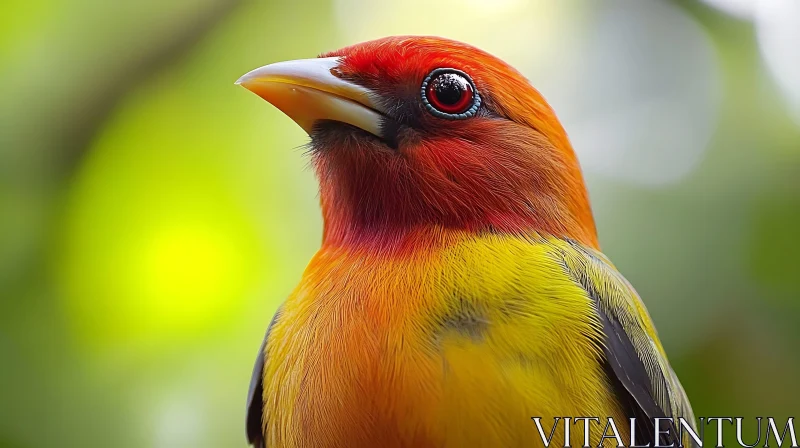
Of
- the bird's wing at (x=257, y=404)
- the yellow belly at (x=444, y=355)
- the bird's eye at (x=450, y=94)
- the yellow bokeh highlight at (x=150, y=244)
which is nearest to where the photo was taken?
the yellow belly at (x=444, y=355)

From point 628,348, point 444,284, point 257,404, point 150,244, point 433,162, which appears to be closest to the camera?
point 444,284

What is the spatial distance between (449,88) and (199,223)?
5.68ft

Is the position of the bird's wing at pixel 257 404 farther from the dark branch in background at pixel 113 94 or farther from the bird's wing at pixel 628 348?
the dark branch in background at pixel 113 94

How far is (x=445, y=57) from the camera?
2.45 meters

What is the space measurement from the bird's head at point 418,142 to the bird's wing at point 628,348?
0.17 m

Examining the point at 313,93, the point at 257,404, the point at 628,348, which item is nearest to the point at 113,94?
the point at 313,93

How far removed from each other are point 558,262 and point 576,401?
1.37ft

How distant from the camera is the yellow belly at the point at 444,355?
6.23 ft

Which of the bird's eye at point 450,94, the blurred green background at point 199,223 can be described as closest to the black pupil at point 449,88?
the bird's eye at point 450,94

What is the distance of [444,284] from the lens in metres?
2.08

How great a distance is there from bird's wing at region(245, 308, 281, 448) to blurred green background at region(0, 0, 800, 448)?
1013 mm

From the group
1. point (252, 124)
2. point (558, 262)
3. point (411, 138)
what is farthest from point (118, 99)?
point (558, 262)

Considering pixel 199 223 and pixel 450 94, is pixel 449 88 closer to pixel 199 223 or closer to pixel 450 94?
pixel 450 94

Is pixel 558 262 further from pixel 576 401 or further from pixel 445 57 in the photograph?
pixel 445 57
